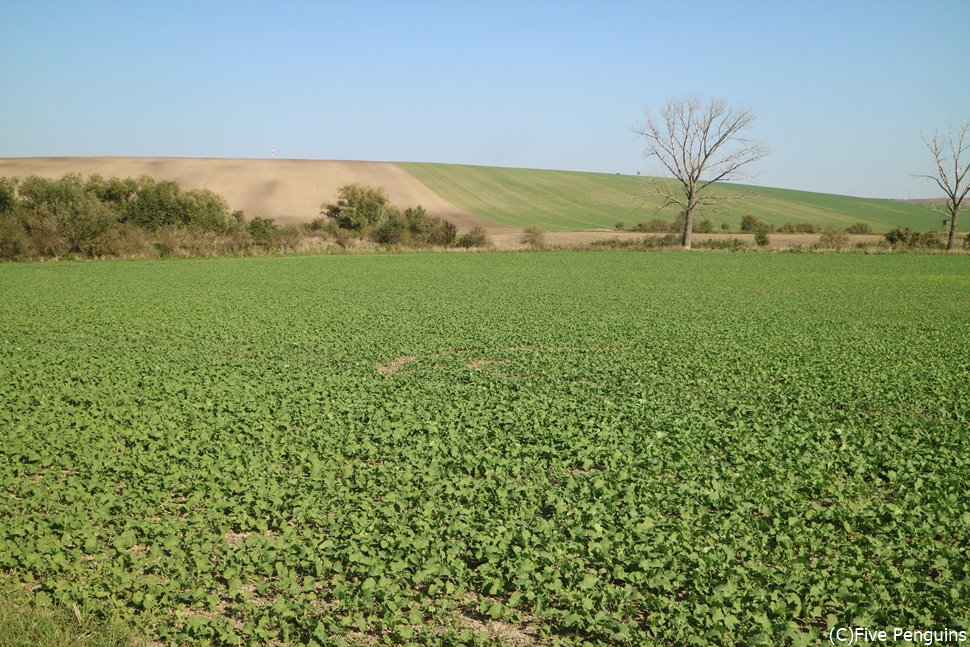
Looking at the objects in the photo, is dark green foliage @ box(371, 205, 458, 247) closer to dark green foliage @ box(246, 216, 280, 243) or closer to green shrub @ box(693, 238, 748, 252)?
dark green foliage @ box(246, 216, 280, 243)

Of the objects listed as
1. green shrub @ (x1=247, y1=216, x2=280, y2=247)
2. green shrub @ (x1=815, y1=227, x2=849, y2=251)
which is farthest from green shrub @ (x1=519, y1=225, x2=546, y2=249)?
green shrub @ (x1=815, y1=227, x2=849, y2=251)

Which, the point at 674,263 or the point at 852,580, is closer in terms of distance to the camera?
the point at 852,580

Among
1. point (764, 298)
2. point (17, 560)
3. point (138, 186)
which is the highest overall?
point (138, 186)

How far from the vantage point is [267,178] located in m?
100

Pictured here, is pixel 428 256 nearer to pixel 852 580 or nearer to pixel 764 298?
pixel 764 298

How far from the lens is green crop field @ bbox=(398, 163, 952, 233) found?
340ft

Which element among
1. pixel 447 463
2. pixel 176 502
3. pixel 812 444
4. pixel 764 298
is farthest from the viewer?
pixel 764 298

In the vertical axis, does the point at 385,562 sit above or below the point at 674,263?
below

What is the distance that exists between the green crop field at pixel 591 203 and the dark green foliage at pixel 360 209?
1038 inches

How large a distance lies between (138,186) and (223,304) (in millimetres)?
46731

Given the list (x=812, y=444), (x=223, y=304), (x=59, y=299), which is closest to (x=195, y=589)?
(x=812, y=444)

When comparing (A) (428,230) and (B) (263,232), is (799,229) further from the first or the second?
(B) (263,232)

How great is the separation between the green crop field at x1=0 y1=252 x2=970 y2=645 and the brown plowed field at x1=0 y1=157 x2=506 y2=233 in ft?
221

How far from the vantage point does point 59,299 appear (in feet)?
95.6
